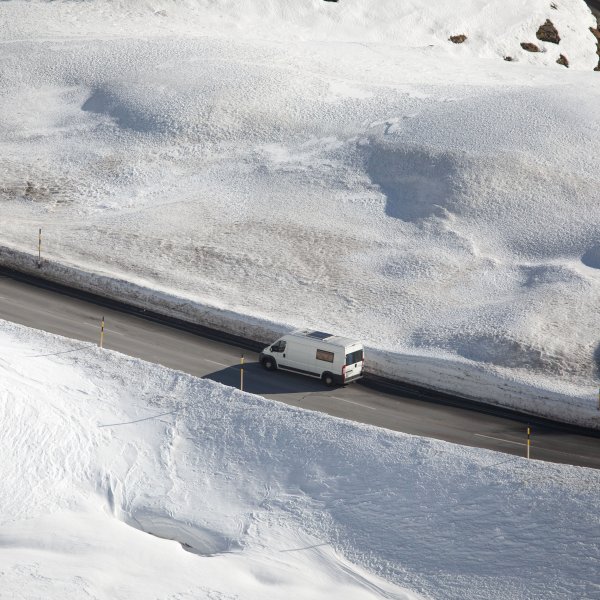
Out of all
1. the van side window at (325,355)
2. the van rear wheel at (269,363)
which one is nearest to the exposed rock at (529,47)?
the van rear wheel at (269,363)

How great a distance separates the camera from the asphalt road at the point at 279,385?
97.4 feet

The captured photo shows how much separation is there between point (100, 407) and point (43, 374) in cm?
269

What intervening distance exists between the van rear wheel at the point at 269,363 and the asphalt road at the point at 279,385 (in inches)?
9.8

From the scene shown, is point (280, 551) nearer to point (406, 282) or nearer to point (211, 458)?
point (211, 458)

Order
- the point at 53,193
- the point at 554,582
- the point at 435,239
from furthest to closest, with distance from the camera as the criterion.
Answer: the point at 53,193 < the point at 435,239 < the point at 554,582

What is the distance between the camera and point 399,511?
86.2 ft

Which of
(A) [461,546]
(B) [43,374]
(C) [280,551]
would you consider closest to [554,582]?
(A) [461,546]

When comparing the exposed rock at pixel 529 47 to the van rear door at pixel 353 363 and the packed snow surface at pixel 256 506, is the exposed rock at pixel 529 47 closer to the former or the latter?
the van rear door at pixel 353 363

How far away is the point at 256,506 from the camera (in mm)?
26953

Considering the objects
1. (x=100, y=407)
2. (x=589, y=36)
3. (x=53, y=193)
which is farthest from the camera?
(x=589, y=36)

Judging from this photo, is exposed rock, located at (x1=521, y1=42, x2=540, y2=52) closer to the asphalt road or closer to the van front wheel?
the asphalt road

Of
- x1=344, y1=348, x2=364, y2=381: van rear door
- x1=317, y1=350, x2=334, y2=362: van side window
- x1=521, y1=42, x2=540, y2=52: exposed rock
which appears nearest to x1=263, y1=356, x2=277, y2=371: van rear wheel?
x1=317, y1=350, x2=334, y2=362: van side window

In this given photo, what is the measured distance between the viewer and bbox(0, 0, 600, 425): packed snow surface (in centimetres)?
3659

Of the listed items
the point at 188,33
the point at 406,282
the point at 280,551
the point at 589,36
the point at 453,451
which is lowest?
the point at 280,551
